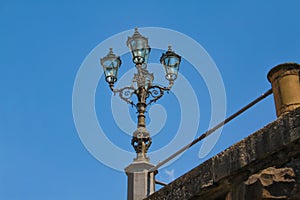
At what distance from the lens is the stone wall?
336 centimetres

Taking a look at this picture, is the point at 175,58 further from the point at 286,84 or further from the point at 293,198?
the point at 293,198

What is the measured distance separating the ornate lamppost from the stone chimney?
133 inches

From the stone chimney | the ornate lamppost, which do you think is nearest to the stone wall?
the stone chimney

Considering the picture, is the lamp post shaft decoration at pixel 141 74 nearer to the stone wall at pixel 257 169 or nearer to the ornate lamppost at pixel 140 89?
the ornate lamppost at pixel 140 89

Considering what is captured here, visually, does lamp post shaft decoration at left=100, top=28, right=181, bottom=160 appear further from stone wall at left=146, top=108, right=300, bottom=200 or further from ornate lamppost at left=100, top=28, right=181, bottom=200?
stone wall at left=146, top=108, right=300, bottom=200

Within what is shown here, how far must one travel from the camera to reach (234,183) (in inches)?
148

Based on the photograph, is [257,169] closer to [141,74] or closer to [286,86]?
[286,86]

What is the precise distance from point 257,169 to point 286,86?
0.84 meters

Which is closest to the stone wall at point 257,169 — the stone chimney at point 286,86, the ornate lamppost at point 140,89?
the stone chimney at point 286,86

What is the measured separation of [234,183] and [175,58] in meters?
5.80

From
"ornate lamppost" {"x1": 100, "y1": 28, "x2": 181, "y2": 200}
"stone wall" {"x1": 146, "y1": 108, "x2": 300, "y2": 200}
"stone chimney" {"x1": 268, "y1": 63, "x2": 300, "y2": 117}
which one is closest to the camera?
"stone wall" {"x1": 146, "y1": 108, "x2": 300, "y2": 200}

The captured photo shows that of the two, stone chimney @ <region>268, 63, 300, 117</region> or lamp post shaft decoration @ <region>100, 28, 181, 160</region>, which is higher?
lamp post shaft decoration @ <region>100, 28, 181, 160</region>

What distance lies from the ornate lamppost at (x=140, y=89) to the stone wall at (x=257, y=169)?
311 centimetres

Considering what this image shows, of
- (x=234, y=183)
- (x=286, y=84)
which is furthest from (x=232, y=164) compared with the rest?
(x=286, y=84)
